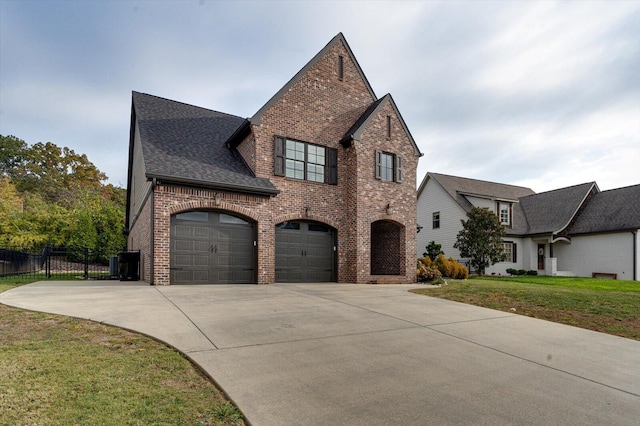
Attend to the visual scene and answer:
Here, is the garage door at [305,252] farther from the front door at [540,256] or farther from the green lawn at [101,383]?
the front door at [540,256]

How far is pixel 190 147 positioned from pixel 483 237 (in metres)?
18.1

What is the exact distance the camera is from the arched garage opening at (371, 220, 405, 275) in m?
16.5

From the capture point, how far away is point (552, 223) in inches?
984

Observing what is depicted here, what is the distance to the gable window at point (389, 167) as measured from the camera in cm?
1591

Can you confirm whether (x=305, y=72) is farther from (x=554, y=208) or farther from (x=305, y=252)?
(x=554, y=208)

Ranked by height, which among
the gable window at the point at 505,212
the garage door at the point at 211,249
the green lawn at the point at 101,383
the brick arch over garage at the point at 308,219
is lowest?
the green lawn at the point at 101,383

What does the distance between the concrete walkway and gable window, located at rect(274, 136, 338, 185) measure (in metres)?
7.49

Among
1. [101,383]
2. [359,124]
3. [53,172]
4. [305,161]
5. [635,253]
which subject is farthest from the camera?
[53,172]

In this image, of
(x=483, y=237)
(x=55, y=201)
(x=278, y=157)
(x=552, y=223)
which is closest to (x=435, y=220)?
(x=483, y=237)

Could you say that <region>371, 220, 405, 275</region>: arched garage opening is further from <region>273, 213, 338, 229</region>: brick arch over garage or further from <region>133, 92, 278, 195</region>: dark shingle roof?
<region>133, 92, 278, 195</region>: dark shingle roof

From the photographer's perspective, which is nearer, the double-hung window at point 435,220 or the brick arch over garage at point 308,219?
the brick arch over garage at point 308,219

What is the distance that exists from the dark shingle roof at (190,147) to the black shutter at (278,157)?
0.65 meters

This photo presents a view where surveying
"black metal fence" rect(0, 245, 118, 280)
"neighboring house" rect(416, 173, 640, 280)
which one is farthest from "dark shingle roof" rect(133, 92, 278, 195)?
"neighboring house" rect(416, 173, 640, 280)

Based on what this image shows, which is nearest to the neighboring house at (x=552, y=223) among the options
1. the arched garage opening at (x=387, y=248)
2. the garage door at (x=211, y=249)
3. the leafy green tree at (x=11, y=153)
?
the arched garage opening at (x=387, y=248)
